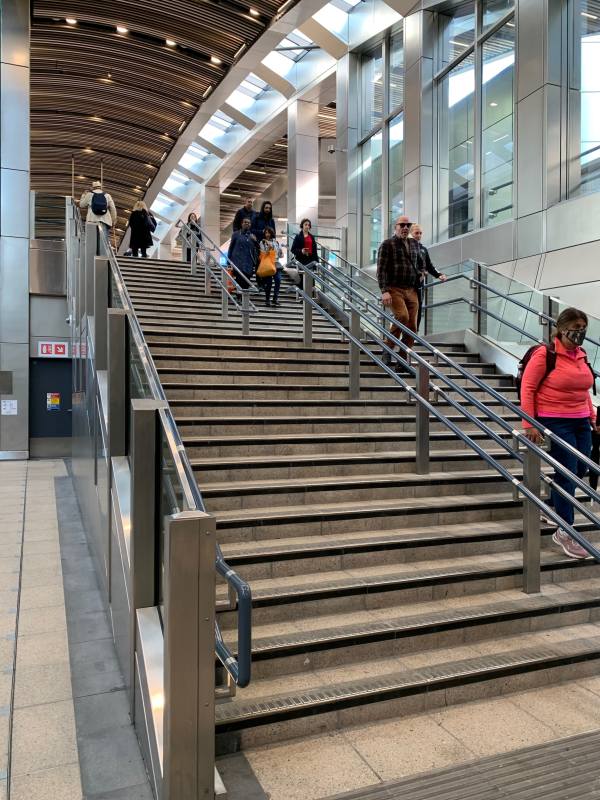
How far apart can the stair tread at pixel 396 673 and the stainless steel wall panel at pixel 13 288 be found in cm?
1002

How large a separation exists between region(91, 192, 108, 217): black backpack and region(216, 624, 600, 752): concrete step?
957 cm

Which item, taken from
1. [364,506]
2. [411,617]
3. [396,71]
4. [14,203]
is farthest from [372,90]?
[411,617]

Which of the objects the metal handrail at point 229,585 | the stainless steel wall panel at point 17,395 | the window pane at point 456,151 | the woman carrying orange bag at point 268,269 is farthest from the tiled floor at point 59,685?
the window pane at point 456,151

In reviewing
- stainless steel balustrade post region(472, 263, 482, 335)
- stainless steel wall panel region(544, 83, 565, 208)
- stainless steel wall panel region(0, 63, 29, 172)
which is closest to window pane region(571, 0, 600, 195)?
stainless steel wall panel region(544, 83, 565, 208)

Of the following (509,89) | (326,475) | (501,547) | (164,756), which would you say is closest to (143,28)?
(509,89)

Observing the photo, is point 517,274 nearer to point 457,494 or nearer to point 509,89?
point 509,89

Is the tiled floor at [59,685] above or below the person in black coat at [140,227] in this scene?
below

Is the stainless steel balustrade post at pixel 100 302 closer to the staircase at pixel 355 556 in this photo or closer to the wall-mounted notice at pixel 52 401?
the staircase at pixel 355 556

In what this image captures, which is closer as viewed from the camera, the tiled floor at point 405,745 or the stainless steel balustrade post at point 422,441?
the tiled floor at point 405,745

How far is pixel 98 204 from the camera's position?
10789mm

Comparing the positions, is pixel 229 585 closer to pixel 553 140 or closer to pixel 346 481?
pixel 346 481

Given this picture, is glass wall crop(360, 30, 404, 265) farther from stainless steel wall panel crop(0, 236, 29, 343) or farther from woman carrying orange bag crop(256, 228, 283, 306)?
stainless steel wall panel crop(0, 236, 29, 343)

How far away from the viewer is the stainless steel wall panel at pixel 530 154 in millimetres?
9062

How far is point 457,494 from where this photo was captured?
4.78 m
